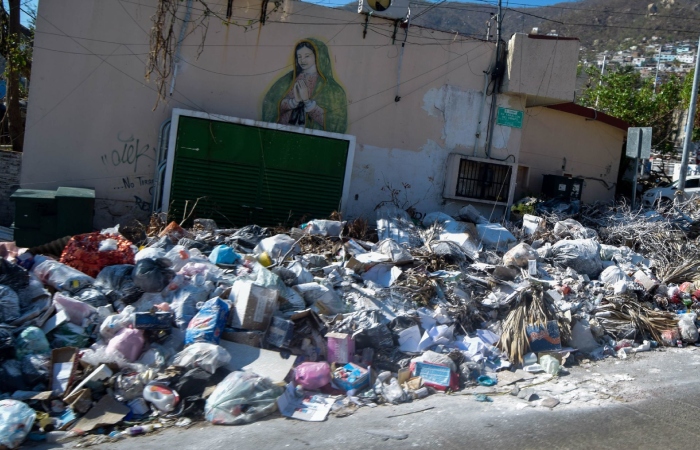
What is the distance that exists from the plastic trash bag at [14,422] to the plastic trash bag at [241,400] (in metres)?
1.28

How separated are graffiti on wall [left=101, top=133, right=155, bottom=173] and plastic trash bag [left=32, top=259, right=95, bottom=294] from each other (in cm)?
305

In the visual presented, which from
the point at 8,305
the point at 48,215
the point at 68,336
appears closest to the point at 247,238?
the point at 48,215

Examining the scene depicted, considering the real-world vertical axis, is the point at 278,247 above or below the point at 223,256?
above

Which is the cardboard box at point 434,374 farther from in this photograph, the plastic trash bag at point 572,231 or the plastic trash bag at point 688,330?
the plastic trash bag at point 572,231

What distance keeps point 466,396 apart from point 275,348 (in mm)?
1867

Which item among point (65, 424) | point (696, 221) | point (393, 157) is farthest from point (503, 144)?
point (65, 424)

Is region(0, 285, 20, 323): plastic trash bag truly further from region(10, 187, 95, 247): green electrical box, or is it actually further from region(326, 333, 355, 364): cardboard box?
region(326, 333, 355, 364): cardboard box

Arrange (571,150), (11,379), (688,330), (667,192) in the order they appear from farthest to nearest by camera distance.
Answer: (667,192), (571,150), (688,330), (11,379)

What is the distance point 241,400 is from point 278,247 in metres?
3.19

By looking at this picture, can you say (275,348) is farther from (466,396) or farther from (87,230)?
(87,230)

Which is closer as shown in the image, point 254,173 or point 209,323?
point 209,323

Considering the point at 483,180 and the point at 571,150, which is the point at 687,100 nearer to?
the point at 571,150

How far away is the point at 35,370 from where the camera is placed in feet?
17.2

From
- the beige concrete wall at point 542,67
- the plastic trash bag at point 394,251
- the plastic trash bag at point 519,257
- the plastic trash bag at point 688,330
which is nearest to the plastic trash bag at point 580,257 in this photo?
the plastic trash bag at point 519,257
